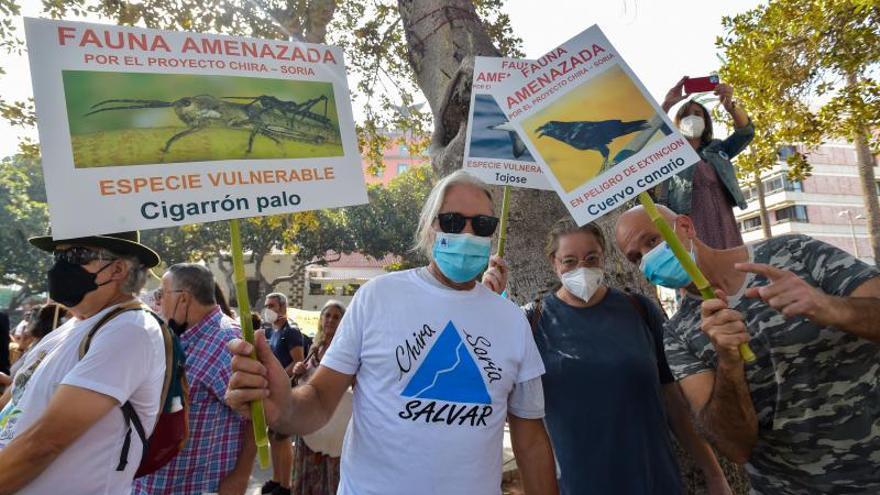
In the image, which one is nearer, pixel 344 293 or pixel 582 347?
pixel 582 347

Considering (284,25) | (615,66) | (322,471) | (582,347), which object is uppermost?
(284,25)

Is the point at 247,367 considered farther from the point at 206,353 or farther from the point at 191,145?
the point at 206,353

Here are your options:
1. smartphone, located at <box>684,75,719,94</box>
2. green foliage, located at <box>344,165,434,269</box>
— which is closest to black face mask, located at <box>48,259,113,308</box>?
smartphone, located at <box>684,75,719,94</box>

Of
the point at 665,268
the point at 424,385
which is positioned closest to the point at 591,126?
the point at 665,268

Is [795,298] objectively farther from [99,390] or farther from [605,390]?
[99,390]

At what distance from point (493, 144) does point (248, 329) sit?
2.15 m

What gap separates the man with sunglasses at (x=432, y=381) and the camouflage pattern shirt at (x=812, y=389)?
0.63 meters

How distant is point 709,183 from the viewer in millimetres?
3561

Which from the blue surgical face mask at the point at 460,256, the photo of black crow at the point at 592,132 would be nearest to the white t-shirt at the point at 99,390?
the blue surgical face mask at the point at 460,256

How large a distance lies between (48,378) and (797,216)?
50.2 m

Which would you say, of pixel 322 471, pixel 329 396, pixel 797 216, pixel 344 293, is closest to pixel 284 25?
pixel 322 471

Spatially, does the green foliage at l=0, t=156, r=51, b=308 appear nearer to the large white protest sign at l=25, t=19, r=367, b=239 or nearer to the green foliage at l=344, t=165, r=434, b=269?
the green foliage at l=344, t=165, r=434, b=269

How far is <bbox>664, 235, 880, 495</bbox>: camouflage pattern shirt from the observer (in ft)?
6.11

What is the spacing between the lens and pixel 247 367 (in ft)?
5.32
